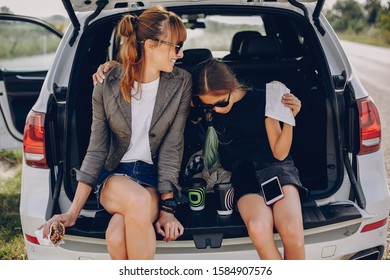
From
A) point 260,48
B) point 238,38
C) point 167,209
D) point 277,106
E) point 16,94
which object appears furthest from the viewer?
point 16,94

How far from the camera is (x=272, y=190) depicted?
241 cm

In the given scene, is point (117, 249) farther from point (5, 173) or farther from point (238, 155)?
point (5, 173)

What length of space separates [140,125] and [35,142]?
0.48m

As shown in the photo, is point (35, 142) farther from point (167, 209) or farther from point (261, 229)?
point (261, 229)

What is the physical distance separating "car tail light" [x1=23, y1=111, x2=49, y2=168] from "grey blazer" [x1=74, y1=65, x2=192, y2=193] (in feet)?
0.57

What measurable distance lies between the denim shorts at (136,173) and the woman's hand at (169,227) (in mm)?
214

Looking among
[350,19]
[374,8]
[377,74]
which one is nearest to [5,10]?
[374,8]

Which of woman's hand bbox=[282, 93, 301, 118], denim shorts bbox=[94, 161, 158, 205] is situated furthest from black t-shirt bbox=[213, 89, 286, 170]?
denim shorts bbox=[94, 161, 158, 205]

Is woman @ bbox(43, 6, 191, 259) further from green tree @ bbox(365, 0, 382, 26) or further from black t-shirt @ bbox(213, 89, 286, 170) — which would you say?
green tree @ bbox(365, 0, 382, 26)

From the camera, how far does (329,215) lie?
90.2 inches

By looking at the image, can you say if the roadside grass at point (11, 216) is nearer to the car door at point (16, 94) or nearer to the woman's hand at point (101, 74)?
the car door at point (16, 94)

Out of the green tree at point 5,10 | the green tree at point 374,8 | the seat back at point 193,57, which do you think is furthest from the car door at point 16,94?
the green tree at point 374,8

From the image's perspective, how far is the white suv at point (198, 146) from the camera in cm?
228

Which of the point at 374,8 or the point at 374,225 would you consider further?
the point at 374,8
